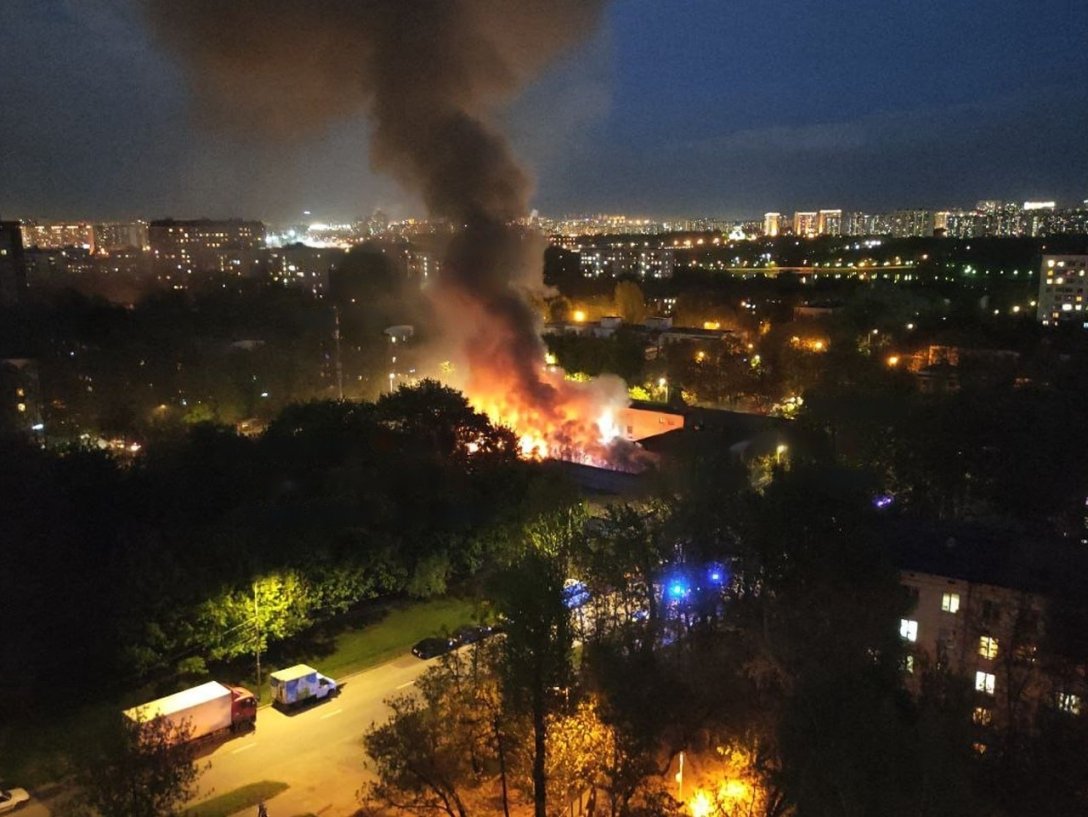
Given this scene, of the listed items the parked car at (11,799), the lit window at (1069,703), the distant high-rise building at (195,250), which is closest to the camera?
the parked car at (11,799)

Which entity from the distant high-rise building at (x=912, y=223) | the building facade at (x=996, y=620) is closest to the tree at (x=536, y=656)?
the building facade at (x=996, y=620)

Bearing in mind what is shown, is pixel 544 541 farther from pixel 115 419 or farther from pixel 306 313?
pixel 306 313

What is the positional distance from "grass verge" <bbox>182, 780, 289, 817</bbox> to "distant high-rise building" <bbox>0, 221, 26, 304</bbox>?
32872 mm

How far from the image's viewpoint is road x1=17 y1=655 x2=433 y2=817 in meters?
8.51

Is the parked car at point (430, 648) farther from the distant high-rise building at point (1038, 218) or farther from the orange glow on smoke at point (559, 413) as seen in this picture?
the distant high-rise building at point (1038, 218)

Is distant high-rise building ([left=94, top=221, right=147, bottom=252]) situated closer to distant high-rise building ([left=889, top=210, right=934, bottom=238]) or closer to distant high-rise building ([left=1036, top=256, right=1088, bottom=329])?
distant high-rise building ([left=1036, top=256, right=1088, bottom=329])

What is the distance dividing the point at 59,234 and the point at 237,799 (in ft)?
259

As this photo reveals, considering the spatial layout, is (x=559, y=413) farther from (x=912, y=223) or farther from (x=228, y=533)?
(x=912, y=223)

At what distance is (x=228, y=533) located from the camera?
11.2m

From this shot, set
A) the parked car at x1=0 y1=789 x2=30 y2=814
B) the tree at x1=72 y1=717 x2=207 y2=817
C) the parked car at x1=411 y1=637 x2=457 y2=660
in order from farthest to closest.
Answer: the parked car at x1=411 y1=637 x2=457 y2=660 < the parked car at x1=0 y1=789 x2=30 y2=814 < the tree at x1=72 y1=717 x2=207 y2=817

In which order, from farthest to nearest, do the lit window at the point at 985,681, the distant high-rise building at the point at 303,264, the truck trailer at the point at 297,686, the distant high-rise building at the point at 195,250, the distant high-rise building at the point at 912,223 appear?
the distant high-rise building at the point at 912,223 → the distant high-rise building at the point at 195,250 → the distant high-rise building at the point at 303,264 → the truck trailer at the point at 297,686 → the lit window at the point at 985,681

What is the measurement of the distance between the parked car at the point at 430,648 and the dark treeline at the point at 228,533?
1221 millimetres

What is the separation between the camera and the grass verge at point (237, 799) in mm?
8227

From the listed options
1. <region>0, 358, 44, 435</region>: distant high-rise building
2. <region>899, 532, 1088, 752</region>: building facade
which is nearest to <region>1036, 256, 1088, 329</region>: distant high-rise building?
<region>899, 532, 1088, 752</region>: building facade
